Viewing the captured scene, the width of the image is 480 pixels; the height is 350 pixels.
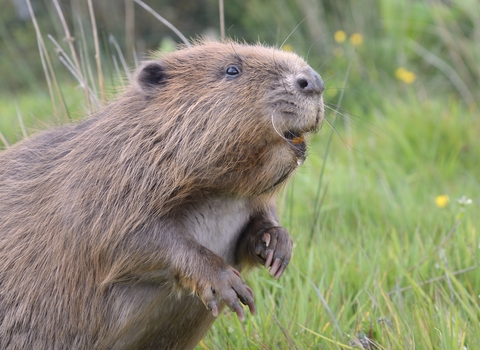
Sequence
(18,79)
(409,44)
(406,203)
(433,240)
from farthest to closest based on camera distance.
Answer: (18,79)
(409,44)
(406,203)
(433,240)

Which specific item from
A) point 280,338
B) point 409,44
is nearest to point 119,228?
point 280,338

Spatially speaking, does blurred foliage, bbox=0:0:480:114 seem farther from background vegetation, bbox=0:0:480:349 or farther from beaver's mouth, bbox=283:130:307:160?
beaver's mouth, bbox=283:130:307:160

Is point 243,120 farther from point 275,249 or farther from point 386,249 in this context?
point 386,249

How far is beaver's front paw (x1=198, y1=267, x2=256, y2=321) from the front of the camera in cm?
228

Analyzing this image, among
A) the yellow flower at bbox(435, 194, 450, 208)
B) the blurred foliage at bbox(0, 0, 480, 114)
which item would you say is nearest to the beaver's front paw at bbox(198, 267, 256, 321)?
the yellow flower at bbox(435, 194, 450, 208)

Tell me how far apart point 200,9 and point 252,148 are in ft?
28.8

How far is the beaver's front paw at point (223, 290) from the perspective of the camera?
228 cm

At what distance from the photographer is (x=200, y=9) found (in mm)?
10750

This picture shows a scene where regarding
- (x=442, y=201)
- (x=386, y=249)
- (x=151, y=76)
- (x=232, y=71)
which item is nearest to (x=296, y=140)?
(x=232, y=71)

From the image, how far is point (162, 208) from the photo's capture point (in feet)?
7.89

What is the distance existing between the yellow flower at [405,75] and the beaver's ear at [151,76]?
4.22 meters

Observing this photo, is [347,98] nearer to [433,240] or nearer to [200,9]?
[433,240]

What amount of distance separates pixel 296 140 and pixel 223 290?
1.80 ft

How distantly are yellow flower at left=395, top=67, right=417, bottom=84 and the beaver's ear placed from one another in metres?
4.22
